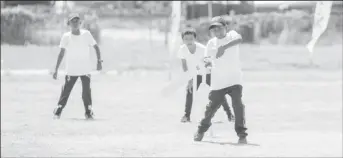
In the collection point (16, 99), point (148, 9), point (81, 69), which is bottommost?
point (148, 9)

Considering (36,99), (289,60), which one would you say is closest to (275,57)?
(289,60)

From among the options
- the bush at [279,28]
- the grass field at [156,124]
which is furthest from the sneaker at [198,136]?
the bush at [279,28]

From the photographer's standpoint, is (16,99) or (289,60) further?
(289,60)

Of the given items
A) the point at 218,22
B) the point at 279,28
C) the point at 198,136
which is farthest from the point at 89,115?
the point at 279,28

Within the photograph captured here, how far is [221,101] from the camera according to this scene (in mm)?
6730

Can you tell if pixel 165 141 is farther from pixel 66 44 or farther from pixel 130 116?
pixel 130 116

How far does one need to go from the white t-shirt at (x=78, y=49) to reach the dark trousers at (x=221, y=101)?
4.00 ft

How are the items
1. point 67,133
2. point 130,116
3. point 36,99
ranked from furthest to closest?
point 36,99
point 130,116
point 67,133

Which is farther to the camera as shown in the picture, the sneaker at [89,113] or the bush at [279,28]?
the sneaker at [89,113]

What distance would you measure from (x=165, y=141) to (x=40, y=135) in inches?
59.1

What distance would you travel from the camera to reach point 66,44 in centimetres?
793

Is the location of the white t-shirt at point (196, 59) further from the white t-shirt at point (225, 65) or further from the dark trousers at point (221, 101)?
the dark trousers at point (221, 101)

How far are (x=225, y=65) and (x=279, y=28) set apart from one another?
35.7 feet

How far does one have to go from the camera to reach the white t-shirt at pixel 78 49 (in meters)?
7.97
